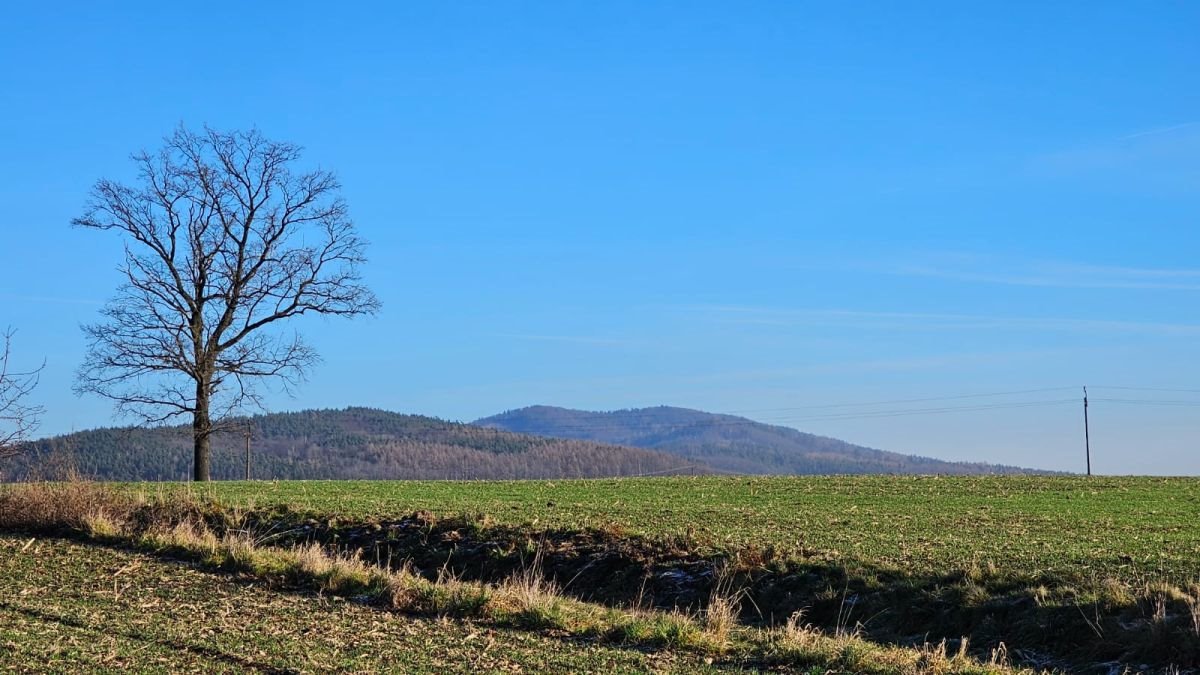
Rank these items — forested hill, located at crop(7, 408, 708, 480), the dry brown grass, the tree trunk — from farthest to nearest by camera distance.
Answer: forested hill, located at crop(7, 408, 708, 480), the tree trunk, the dry brown grass

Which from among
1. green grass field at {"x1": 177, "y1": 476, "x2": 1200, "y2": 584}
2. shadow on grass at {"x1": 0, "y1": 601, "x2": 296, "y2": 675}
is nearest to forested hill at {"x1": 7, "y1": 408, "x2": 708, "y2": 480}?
green grass field at {"x1": 177, "y1": 476, "x2": 1200, "y2": 584}

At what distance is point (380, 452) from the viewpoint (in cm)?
14550

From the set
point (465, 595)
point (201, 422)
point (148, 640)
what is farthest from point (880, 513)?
point (201, 422)

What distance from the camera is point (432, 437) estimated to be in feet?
538

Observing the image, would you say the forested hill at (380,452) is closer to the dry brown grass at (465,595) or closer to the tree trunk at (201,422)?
the tree trunk at (201,422)

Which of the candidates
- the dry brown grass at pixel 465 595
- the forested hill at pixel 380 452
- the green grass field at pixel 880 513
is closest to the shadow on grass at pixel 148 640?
the dry brown grass at pixel 465 595

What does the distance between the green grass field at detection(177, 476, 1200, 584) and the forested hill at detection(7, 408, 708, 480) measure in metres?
53.6

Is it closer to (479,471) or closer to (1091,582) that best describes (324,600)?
(1091,582)

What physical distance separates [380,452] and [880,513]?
120m

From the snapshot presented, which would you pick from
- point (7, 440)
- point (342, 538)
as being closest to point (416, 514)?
point (342, 538)

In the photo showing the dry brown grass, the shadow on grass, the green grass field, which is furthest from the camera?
the green grass field

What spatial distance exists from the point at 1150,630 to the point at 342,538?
53.3 ft

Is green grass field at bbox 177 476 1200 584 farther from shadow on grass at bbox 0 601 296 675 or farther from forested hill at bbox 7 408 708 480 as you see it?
forested hill at bbox 7 408 708 480

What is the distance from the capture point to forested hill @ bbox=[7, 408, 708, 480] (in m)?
100
